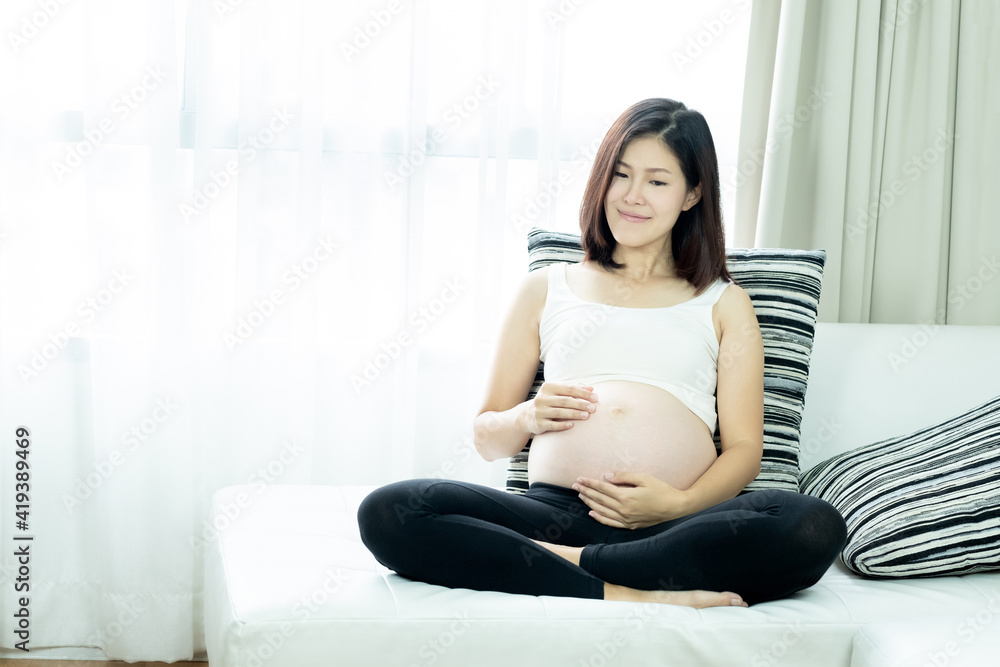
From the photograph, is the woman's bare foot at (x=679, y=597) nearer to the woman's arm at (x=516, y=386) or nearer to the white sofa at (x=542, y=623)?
the white sofa at (x=542, y=623)

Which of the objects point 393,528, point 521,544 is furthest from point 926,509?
point 393,528

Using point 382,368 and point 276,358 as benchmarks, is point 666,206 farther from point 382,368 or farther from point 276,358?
point 276,358

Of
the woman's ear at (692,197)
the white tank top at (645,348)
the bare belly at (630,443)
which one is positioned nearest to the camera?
the bare belly at (630,443)

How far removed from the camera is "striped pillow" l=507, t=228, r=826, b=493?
5.67ft

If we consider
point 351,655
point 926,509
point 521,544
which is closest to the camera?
point 351,655

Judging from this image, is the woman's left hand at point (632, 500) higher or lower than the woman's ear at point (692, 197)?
lower

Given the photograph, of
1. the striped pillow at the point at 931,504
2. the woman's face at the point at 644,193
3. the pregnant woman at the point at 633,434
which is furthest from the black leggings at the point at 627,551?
the woman's face at the point at 644,193

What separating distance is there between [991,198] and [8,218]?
2.36m

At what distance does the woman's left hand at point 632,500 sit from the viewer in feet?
4.68

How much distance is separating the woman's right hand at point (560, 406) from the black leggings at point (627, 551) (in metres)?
0.25

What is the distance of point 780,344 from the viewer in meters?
1.77

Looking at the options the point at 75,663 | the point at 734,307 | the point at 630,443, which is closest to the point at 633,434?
the point at 630,443

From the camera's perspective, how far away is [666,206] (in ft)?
5.61

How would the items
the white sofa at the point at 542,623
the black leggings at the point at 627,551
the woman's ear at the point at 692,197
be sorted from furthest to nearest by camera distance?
the woman's ear at the point at 692,197 → the black leggings at the point at 627,551 → the white sofa at the point at 542,623
